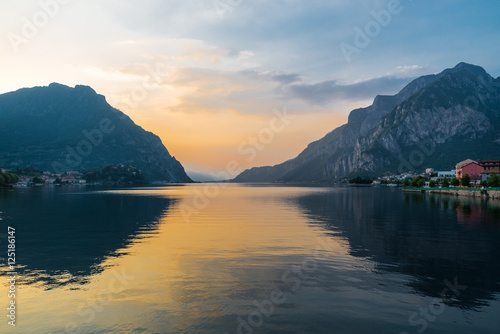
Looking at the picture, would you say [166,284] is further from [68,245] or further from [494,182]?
[494,182]

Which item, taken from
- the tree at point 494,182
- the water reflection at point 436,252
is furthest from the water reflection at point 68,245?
the tree at point 494,182

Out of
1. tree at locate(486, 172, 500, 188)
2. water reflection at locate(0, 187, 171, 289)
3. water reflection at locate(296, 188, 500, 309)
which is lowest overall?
water reflection at locate(0, 187, 171, 289)

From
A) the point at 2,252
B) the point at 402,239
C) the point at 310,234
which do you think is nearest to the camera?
the point at 2,252

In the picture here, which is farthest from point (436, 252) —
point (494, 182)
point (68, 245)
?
point (494, 182)

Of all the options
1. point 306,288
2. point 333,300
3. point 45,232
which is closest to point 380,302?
point 333,300

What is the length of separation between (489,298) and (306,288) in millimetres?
10426

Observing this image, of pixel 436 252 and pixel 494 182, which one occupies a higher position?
pixel 494 182

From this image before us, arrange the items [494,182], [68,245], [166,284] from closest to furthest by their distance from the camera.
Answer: [166,284] → [68,245] → [494,182]

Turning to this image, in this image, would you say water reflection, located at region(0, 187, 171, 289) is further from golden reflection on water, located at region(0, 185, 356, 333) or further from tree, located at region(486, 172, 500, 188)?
tree, located at region(486, 172, 500, 188)

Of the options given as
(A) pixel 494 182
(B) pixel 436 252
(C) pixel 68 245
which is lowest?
(C) pixel 68 245

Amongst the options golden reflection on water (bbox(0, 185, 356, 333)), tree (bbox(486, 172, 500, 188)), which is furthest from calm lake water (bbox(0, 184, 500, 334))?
tree (bbox(486, 172, 500, 188))

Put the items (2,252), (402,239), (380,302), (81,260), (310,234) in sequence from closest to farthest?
(380,302)
(81,260)
(2,252)
(402,239)
(310,234)

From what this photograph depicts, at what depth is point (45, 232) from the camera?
139 ft

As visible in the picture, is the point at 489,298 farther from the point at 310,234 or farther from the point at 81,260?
the point at 81,260
